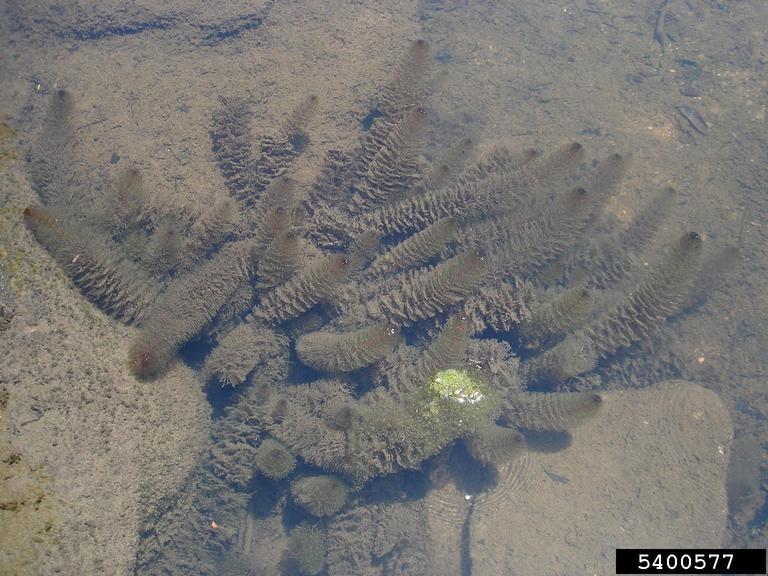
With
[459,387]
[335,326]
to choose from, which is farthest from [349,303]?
[459,387]

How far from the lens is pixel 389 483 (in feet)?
18.7

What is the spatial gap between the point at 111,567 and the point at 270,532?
223 cm

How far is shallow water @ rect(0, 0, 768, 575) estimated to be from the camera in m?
3.95

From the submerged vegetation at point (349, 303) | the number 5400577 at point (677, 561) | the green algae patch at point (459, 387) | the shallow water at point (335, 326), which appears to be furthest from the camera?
the number 5400577 at point (677, 561)

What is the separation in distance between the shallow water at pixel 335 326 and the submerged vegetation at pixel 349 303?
2.7 inches

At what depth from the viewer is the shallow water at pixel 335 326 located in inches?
155

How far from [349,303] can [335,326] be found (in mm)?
296

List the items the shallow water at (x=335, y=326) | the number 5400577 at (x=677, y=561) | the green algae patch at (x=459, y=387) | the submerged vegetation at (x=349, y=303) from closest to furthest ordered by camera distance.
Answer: the shallow water at (x=335, y=326) < the submerged vegetation at (x=349, y=303) < the green algae patch at (x=459, y=387) < the number 5400577 at (x=677, y=561)

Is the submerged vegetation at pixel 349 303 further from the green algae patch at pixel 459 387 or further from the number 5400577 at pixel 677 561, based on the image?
the number 5400577 at pixel 677 561

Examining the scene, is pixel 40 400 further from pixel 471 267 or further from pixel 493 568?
pixel 493 568

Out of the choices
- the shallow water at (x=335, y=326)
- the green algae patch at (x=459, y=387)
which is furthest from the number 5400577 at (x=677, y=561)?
the green algae patch at (x=459, y=387)

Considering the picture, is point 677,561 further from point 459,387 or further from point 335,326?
point 335,326

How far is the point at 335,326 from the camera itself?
5.57 meters

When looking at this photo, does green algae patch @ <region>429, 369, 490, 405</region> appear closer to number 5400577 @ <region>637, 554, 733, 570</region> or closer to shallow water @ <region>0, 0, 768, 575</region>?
shallow water @ <region>0, 0, 768, 575</region>
